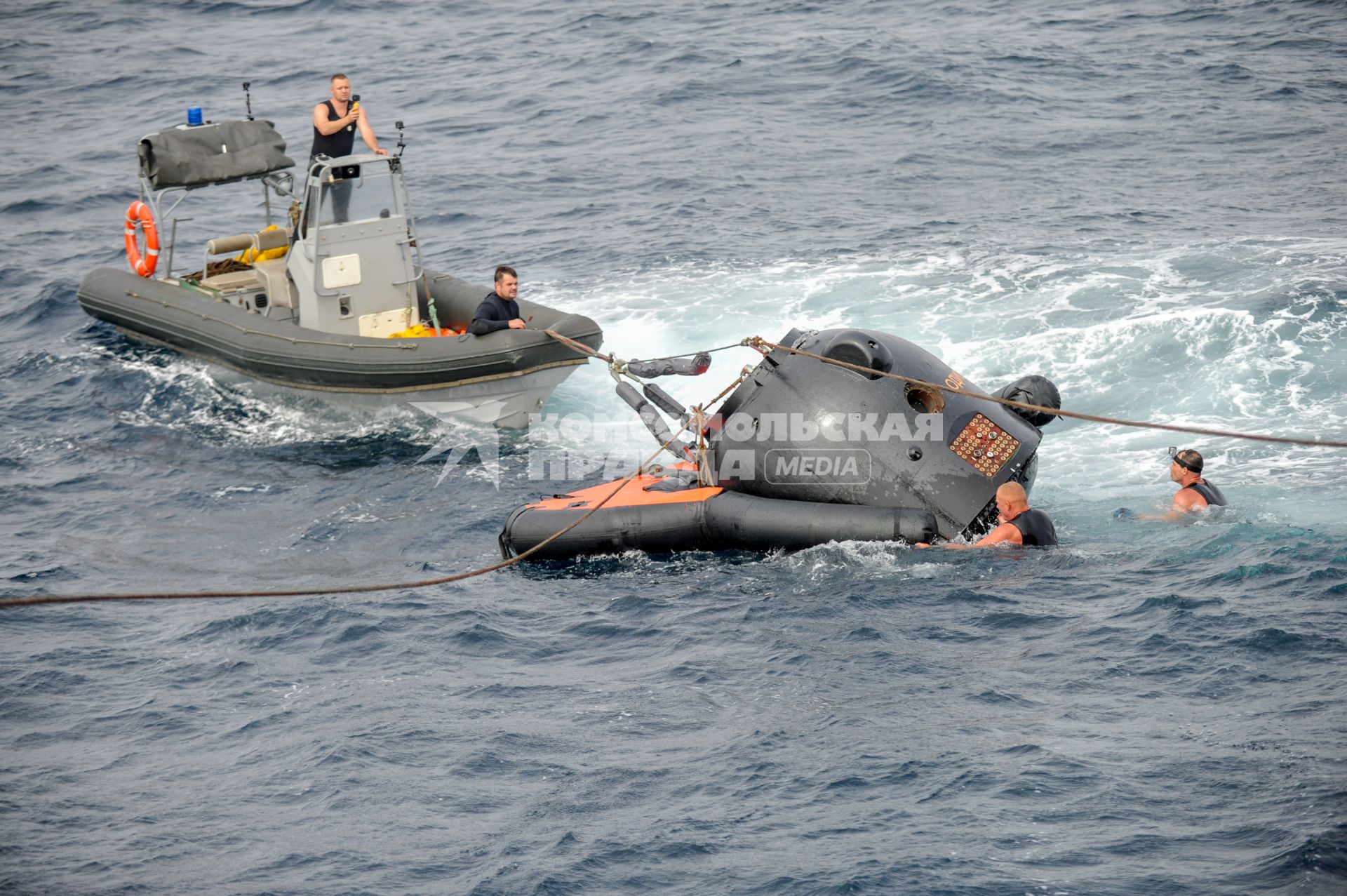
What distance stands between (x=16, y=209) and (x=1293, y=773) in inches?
736

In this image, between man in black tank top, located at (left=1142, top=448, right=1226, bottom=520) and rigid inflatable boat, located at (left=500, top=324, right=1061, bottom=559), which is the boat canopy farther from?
man in black tank top, located at (left=1142, top=448, right=1226, bottom=520)

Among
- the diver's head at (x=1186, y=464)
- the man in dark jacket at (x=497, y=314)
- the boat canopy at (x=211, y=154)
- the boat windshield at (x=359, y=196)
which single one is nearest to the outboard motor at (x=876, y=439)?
the diver's head at (x=1186, y=464)

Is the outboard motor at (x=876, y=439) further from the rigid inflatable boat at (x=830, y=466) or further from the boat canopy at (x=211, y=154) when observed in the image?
the boat canopy at (x=211, y=154)

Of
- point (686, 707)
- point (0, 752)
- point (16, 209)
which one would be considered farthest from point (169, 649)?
point (16, 209)

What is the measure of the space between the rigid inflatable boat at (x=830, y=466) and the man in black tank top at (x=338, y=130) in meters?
4.75

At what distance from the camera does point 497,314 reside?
12.1m

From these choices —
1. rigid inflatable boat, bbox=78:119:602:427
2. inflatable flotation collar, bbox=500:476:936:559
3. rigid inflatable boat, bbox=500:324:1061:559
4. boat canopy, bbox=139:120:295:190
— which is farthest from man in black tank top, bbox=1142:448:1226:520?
boat canopy, bbox=139:120:295:190

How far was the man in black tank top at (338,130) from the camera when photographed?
508 inches

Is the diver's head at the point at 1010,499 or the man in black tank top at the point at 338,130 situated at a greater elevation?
the man in black tank top at the point at 338,130

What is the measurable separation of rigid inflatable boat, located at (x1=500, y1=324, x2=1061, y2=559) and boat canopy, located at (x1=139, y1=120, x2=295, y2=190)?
20.7 ft

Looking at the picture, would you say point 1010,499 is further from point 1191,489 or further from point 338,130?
point 338,130

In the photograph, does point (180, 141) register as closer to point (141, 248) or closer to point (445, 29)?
point (141, 248)

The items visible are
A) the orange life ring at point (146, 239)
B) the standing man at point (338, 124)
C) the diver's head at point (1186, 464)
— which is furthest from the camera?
the orange life ring at point (146, 239)

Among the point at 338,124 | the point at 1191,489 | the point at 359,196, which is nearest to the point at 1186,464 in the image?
Result: the point at 1191,489
